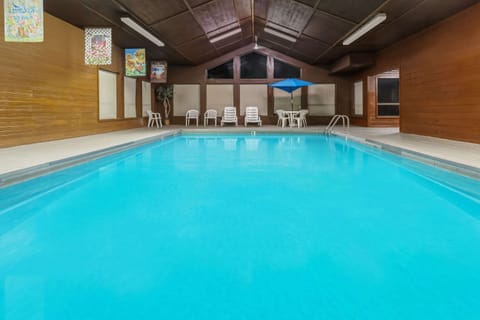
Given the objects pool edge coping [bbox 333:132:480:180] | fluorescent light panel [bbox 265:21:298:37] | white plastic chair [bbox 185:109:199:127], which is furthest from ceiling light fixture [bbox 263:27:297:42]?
pool edge coping [bbox 333:132:480:180]

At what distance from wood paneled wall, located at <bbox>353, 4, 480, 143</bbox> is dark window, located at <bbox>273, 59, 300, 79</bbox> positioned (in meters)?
5.97

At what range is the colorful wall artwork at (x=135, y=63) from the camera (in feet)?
36.8

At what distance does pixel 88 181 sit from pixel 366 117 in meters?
11.5

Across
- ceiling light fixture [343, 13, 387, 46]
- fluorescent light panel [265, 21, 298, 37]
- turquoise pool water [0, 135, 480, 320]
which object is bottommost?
turquoise pool water [0, 135, 480, 320]

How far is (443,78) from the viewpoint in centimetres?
849

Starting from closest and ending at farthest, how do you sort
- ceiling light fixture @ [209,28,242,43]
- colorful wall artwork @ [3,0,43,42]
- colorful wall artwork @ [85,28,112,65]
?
colorful wall artwork @ [3,0,43,42]
colorful wall artwork @ [85,28,112,65]
ceiling light fixture @ [209,28,242,43]

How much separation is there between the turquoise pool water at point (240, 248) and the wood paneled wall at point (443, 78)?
3.47m

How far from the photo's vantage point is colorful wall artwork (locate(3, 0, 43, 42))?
5.55m

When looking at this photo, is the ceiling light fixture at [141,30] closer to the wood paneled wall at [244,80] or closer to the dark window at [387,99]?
the wood paneled wall at [244,80]

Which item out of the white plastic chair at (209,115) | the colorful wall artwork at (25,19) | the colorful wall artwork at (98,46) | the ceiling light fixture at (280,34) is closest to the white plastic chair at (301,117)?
the ceiling light fixture at (280,34)

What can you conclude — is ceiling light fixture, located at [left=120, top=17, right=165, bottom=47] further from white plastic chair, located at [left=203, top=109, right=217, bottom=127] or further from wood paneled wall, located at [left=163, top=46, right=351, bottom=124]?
wood paneled wall, located at [left=163, top=46, right=351, bottom=124]

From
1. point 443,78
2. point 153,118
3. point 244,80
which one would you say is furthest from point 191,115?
point 443,78

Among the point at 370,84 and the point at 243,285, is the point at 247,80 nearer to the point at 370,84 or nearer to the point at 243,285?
the point at 370,84

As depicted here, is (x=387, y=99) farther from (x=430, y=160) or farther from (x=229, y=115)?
(x=430, y=160)
